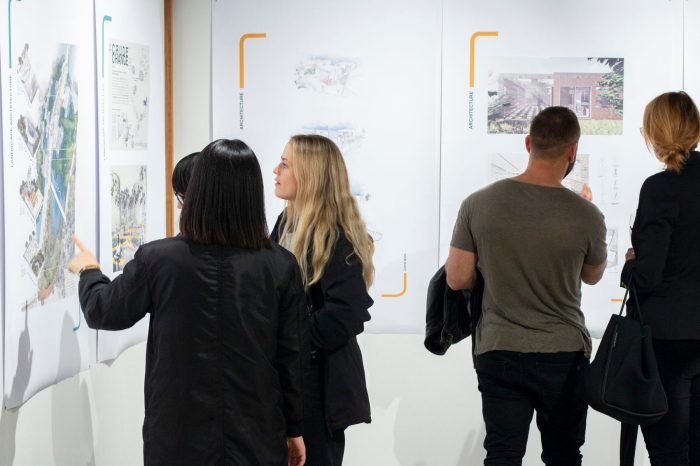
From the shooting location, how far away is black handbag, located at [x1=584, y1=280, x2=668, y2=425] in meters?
2.60

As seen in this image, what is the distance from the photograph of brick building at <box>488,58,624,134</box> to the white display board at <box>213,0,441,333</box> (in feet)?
0.83

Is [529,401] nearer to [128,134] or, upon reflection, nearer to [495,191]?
[495,191]

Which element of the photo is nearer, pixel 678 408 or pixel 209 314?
pixel 209 314

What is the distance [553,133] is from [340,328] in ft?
2.72

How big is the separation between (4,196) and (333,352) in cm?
93

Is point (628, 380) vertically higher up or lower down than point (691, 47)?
lower down

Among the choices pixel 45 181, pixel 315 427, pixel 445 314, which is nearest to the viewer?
pixel 45 181

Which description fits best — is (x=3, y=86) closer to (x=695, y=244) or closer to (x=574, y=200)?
(x=574, y=200)

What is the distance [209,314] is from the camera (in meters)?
2.04

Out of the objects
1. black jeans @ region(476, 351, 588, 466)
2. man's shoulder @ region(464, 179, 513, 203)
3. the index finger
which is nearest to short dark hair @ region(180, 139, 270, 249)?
the index finger

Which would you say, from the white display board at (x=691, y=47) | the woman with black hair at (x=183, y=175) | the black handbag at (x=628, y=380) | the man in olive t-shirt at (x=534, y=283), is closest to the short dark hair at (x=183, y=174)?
the woman with black hair at (x=183, y=175)

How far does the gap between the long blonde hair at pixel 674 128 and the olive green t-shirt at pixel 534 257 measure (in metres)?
0.28

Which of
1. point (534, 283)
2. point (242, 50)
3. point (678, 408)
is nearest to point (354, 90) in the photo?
point (242, 50)

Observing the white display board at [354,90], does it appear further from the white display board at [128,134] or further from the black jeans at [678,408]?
the black jeans at [678,408]
